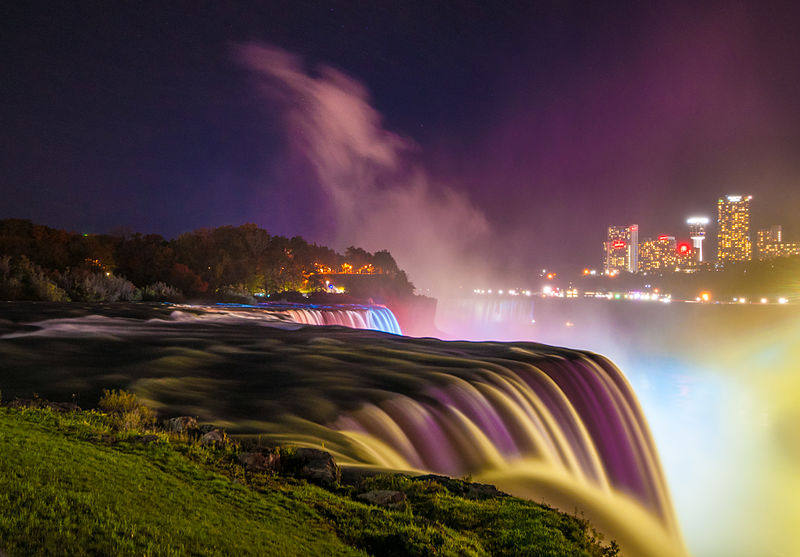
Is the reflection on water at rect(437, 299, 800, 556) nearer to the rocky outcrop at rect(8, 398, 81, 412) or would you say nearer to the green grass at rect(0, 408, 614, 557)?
the green grass at rect(0, 408, 614, 557)

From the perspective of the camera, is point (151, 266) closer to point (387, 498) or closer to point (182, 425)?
point (182, 425)

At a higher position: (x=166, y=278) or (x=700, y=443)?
(x=166, y=278)

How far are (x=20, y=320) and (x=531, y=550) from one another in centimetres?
1926

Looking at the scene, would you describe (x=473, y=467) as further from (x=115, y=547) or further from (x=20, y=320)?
(x=20, y=320)

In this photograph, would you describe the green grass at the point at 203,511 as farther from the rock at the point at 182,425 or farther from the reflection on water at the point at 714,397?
the reflection on water at the point at 714,397

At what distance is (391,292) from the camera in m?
69.1

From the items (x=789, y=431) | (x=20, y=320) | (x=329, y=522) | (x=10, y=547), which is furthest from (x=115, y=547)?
(x=789, y=431)

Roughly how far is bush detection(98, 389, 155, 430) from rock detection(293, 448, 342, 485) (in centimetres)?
259

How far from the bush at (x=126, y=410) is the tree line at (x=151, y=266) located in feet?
78.7

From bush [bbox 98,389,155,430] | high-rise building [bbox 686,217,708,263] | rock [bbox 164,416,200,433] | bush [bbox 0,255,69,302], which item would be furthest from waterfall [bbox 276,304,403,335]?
high-rise building [bbox 686,217,708,263]

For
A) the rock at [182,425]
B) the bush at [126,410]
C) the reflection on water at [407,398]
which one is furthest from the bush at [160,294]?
the rock at [182,425]

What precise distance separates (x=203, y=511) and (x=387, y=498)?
1841mm

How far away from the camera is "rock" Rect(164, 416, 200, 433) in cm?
719

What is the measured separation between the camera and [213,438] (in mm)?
6742
